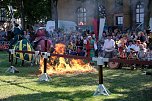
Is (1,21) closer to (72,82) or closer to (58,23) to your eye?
(58,23)

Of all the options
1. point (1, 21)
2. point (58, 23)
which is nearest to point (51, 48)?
point (58, 23)

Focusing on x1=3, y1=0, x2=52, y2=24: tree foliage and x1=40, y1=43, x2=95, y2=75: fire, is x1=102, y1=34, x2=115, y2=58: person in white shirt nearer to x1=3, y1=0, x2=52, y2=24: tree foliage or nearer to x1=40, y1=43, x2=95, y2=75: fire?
x1=40, y1=43, x2=95, y2=75: fire

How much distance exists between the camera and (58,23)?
1211 inches

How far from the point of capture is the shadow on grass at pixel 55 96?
8406mm

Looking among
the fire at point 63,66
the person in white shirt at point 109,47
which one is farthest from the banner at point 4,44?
the fire at point 63,66

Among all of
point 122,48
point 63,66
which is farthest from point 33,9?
point 63,66

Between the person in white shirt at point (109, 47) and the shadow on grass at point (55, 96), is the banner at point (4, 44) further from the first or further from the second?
the shadow on grass at point (55, 96)

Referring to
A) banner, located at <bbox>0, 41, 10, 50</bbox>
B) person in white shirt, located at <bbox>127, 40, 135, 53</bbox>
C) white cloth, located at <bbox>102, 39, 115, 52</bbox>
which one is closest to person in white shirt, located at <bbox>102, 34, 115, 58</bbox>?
white cloth, located at <bbox>102, 39, 115, 52</bbox>

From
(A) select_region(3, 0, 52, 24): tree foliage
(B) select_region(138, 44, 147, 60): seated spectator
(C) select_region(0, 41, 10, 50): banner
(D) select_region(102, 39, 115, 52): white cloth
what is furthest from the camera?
(A) select_region(3, 0, 52, 24): tree foliage

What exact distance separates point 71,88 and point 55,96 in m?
1.17

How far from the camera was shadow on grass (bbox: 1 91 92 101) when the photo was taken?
27.6 feet

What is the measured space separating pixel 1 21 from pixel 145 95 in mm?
60499

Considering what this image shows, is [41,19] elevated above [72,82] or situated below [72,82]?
above

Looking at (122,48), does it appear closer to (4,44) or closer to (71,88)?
(71,88)
